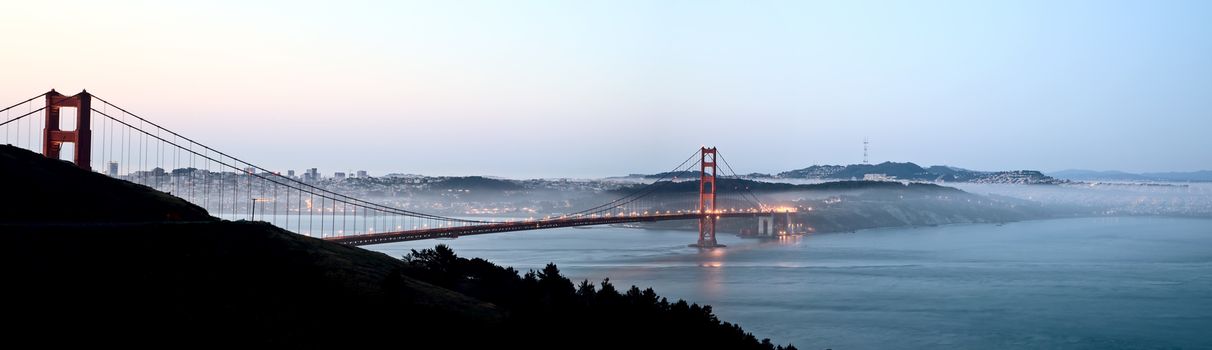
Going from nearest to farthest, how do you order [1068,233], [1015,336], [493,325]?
[493,325]
[1015,336]
[1068,233]

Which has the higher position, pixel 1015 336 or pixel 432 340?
pixel 432 340

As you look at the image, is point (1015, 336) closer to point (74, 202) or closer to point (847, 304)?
point (847, 304)

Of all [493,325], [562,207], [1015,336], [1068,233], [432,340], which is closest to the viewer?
[432,340]

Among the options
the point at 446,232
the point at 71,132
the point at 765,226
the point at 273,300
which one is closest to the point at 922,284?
the point at 446,232

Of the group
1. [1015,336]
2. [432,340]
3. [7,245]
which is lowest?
[1015,336]

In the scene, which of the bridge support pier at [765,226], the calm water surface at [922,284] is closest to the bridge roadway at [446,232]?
the calm water surface at [922,284]

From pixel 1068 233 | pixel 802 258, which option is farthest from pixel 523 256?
pixel 1068 233

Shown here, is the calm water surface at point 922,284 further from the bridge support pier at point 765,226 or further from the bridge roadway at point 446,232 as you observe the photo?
the bridge support pier at point 765,226

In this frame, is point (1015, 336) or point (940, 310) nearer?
point (1015, 336)
